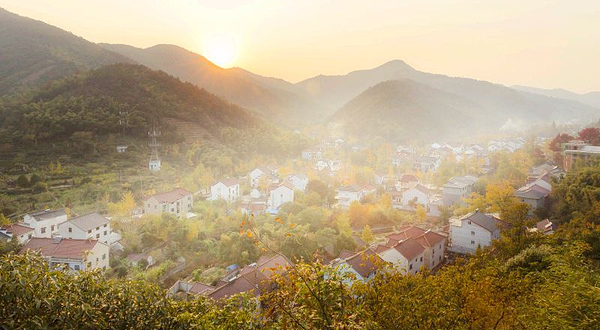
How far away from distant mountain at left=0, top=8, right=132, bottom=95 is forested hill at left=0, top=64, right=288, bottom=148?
5.60 meters

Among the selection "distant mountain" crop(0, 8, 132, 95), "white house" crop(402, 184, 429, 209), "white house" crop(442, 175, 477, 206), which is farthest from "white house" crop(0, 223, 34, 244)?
"distant mountain" crop(0, 8, 132, 95)

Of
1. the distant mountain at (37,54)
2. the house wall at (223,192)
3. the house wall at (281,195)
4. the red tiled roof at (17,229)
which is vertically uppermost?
the distant mountain at (37,54)

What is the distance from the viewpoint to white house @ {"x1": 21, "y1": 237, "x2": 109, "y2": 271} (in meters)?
12.4

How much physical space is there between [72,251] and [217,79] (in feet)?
225

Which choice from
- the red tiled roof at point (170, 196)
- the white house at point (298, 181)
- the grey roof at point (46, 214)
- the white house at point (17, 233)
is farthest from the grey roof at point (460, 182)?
the white house at point (17, 233)

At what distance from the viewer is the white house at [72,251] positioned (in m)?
12.4

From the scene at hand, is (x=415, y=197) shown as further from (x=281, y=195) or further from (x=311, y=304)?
(x=311, y=304)

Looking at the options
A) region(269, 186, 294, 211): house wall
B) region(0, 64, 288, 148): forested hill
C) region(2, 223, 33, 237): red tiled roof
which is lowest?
region(269, 186, 294, 211): house wall

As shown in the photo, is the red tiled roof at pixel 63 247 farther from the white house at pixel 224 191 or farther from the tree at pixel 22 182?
the white house at pixel 224 191

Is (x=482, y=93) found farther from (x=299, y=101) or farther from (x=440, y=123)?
(x=299, y=101)

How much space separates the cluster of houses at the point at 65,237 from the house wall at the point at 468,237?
46.4 feet

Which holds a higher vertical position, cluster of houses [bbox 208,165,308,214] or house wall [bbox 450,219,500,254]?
house wall [bbox 450,219,500,254]

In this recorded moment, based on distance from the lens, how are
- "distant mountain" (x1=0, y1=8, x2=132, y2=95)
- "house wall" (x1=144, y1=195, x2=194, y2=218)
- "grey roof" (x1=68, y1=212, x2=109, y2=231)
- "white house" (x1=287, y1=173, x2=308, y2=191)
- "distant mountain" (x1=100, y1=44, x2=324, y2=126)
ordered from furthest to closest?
1. "distant mountain" (x1=100, y1=44, x2=324, y2=126)
2. "distant mountain" (x1=0, y1=8, x2=132, y2=95)
3. "white house" (x1=287, y1=173, x2=308, y2=191)
4. "house wall" (x1=144, y1=195, x2=194, y2=218)
5. "grey roof" (x1=68, y1=212, x2=109, y2=231)

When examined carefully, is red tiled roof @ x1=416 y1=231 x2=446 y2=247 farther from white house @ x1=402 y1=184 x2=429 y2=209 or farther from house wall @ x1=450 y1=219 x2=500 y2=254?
white house @ x1=402 y1=184 x2=429 y2=209
